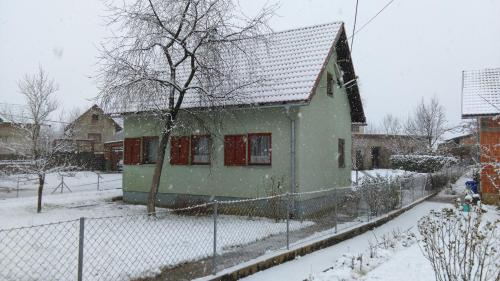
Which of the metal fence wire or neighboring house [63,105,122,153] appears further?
neighboring house [63,105,122,153]

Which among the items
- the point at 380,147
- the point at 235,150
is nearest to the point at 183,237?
the point at 235,150

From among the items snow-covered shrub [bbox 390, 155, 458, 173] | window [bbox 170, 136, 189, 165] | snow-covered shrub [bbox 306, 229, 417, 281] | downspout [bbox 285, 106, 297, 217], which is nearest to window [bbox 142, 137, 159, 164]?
window [bbox 170, 136, 189, 165]

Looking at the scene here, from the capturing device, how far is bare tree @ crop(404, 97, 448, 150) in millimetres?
37469

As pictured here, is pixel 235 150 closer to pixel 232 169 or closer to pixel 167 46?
pixel 232 169

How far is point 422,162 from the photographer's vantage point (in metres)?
29.6

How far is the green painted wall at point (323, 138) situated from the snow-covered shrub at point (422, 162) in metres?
13.9

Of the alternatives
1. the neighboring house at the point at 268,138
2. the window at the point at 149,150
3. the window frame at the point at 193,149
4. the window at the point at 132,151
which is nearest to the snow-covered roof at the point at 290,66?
the neighboring house at the point at 268,138

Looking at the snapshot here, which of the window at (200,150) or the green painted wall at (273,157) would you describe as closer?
the green painted wall at (273,157)

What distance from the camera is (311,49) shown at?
13664mm

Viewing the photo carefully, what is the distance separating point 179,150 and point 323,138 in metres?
4.95

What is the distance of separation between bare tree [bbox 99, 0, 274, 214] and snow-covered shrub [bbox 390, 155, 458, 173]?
20.7 m

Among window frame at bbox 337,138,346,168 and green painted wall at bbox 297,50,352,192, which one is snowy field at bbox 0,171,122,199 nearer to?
green painted wall at bbox 297,50,352,192

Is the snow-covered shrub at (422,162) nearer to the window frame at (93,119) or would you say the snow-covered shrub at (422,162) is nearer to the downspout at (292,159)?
the downspout at (292,159)

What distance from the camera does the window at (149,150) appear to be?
15.0 metres
